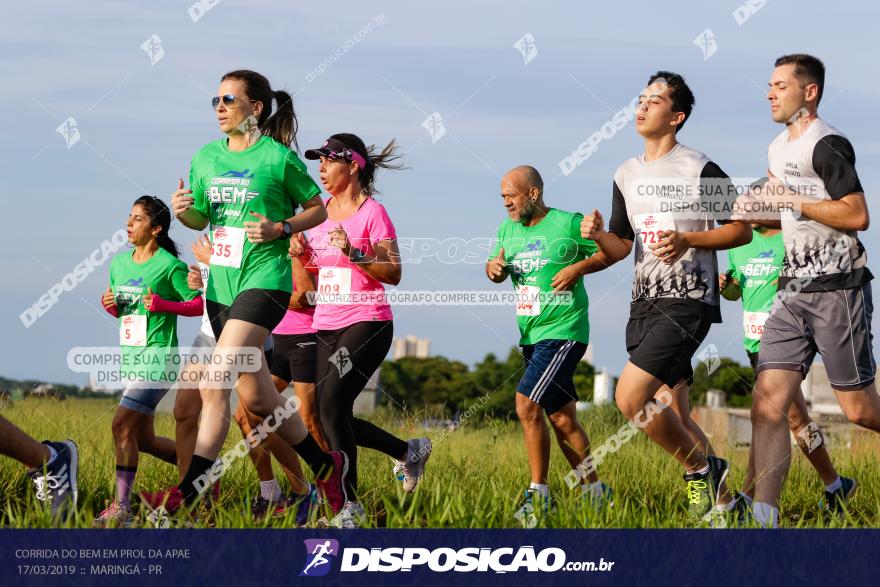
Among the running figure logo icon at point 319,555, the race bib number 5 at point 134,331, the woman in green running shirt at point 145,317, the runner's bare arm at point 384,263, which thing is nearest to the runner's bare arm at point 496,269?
the runner's bare arm at point 384,263

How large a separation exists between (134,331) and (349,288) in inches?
51.2

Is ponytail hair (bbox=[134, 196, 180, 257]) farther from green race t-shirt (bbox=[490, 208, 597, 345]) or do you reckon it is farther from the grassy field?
green race t-shirt (bbox=[490, 208, 597, 345])

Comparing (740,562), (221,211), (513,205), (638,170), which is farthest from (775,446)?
(221,211)

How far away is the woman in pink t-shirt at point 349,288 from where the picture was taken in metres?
6.52

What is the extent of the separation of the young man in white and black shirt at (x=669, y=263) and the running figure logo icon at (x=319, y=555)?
182 cm

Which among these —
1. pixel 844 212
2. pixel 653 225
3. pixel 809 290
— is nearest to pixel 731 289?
pixel 653 225

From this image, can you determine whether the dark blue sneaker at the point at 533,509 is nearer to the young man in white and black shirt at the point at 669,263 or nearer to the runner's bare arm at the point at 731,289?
the young man in white and black shirt at the point at 669,263

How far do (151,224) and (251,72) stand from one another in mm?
1439

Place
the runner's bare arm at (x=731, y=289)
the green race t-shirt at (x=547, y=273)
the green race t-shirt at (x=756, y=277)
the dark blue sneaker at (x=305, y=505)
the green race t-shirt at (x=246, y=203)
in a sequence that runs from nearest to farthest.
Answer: the green race t-shirt at (x=246, y=203), the dark blue sneaker at (x=305, y=505), the green race t-shirt at (x=547, y=273), the green race t-shirt at (x=756, y=277), the runner's bare arm at (x=731, y=289)

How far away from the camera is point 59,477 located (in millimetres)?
6332

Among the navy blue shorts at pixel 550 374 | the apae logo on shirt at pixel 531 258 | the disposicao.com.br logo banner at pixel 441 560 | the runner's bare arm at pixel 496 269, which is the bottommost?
the disposicao.com.br logo banner at pixel 441 560

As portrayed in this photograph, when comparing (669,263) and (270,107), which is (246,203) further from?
(669,263)

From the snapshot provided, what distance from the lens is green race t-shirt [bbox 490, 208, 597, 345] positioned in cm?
696

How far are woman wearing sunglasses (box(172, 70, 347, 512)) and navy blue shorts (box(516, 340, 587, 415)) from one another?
1.29m
